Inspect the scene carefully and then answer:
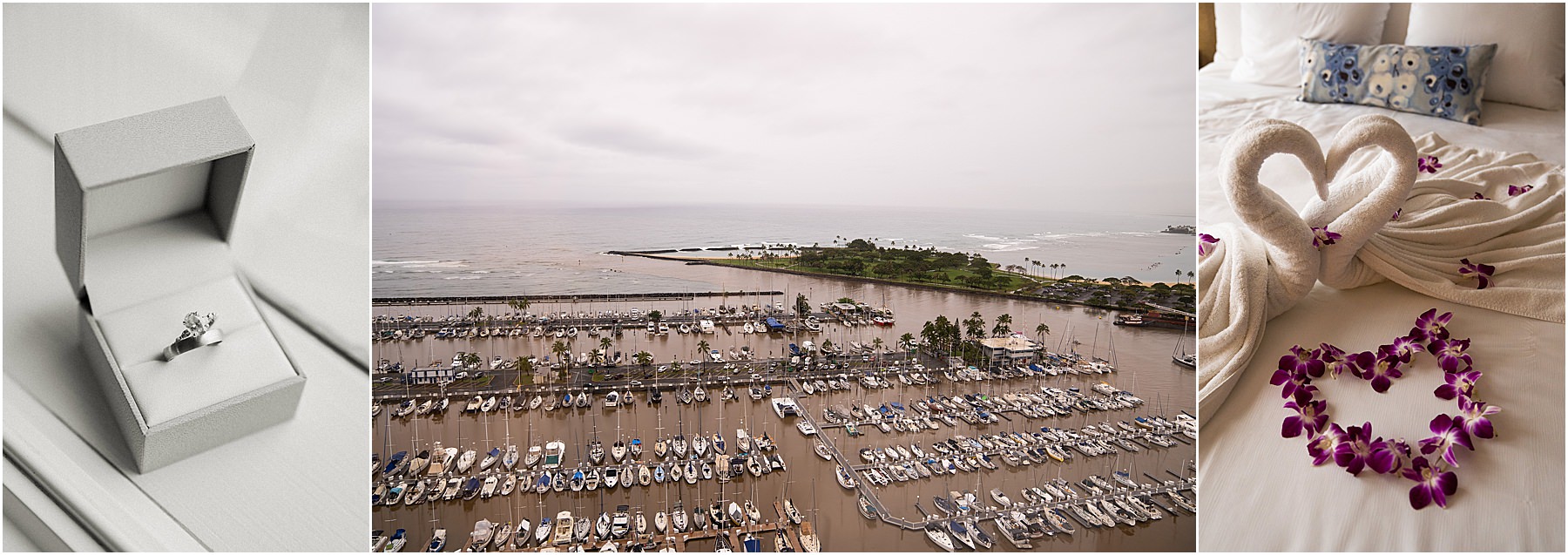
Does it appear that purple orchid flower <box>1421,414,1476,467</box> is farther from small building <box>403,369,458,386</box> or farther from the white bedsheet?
small building <box>403,369,458,386</box>

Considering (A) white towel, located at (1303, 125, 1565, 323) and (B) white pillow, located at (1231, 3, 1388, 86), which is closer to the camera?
(A) white towel, located at (1303, 125, 1565, 323)

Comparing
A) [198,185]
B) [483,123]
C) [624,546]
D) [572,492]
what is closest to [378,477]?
[572,492]

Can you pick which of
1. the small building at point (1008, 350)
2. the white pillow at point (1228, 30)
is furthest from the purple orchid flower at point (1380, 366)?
the white pillow at point (1228, 30)

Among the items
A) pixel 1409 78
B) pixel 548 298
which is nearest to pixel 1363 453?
pixel 548 298

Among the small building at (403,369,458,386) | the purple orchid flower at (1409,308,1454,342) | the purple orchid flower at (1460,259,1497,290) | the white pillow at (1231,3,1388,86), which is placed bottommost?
the small building at (403,369,458,386)

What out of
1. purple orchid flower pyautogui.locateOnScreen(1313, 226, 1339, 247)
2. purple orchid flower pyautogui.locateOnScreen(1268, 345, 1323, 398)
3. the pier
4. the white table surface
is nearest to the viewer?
the white table surface

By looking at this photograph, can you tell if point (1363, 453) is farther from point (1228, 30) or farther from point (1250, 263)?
point (1228, 30)

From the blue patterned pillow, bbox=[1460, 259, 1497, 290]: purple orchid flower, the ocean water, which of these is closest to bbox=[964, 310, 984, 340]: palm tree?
the ocean water
